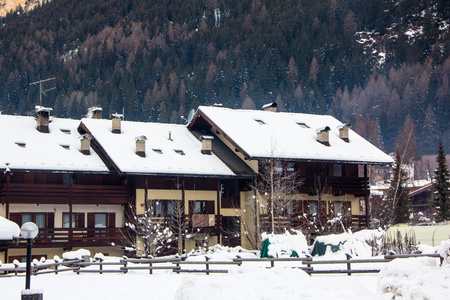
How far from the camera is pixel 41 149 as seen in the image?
40.8 meters

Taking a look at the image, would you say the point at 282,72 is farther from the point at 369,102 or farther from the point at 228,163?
the point at 228,163

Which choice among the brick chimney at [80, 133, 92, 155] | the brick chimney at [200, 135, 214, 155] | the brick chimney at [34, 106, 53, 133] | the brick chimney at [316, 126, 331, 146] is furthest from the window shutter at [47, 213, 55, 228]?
the brick chimney at [316, 126, 331, 146]

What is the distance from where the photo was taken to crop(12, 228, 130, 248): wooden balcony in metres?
38.5

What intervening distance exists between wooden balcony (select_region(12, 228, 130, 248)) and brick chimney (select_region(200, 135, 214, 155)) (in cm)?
800

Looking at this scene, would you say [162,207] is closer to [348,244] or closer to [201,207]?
[201,207]

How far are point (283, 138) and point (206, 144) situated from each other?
5.24 metres

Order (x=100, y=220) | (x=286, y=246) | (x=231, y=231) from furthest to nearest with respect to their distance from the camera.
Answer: (x=231, y=231) → (x=100, y=220) → (x=286, y=246)

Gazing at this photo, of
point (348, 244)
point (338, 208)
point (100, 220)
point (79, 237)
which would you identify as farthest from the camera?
point (338, 208)

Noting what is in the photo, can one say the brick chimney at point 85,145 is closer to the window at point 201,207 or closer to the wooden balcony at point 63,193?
the wooden balcony at point 63,193

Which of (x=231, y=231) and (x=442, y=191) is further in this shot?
(x=442, y=191)

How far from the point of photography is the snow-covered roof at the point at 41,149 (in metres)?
38.8

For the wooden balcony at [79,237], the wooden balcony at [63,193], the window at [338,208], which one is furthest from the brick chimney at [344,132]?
the wooden balcony at [79,237]

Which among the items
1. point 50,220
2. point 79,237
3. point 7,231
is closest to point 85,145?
point 50,220

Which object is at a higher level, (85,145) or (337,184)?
(85,145)
